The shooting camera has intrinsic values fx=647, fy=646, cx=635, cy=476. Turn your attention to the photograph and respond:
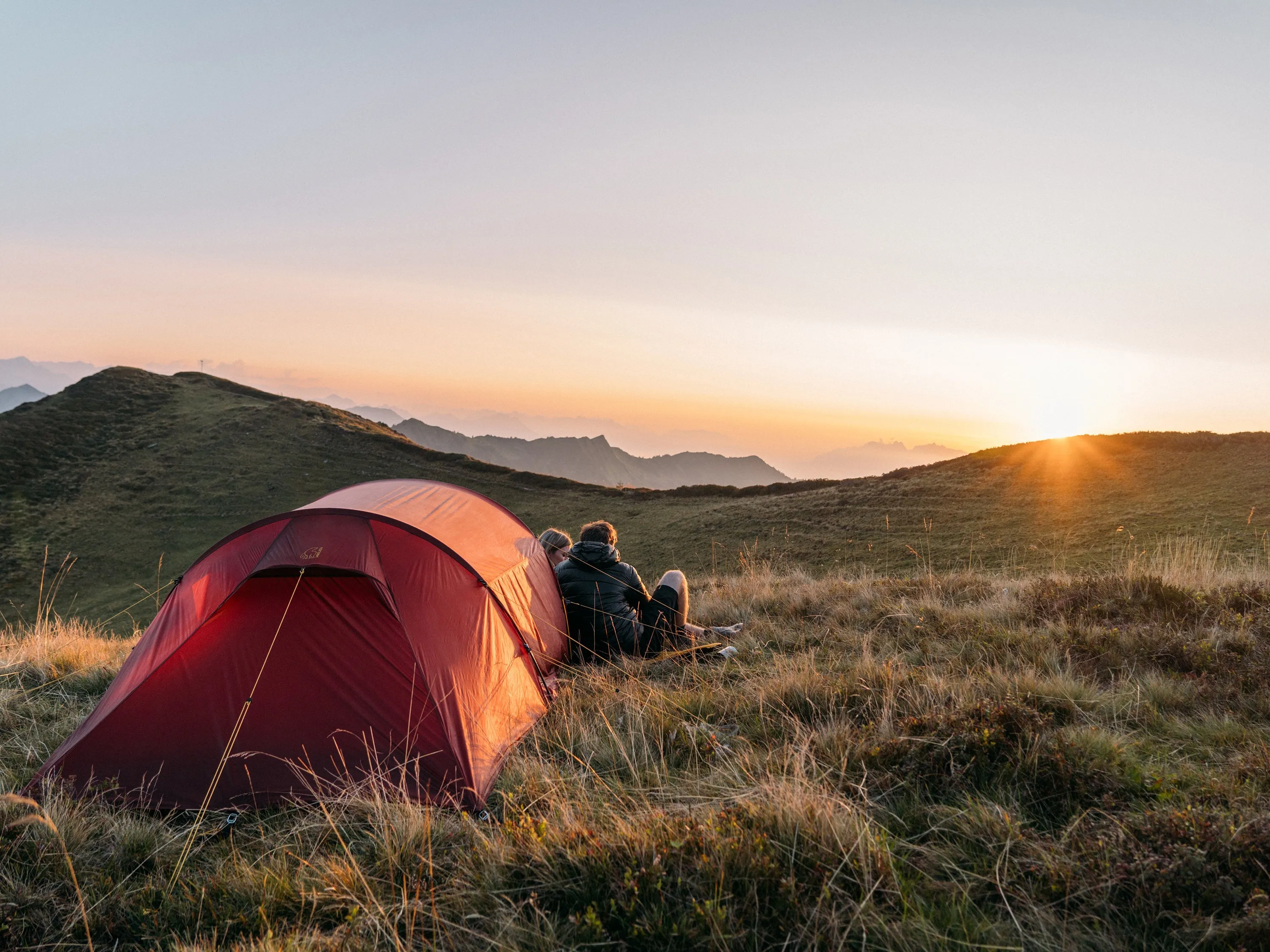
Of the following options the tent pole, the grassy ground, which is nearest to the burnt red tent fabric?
the tent pole

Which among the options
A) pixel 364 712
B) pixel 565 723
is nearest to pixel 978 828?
pixel 565 723

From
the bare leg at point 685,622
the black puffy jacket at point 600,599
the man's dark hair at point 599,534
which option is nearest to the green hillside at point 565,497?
the bare leg at point 685,622

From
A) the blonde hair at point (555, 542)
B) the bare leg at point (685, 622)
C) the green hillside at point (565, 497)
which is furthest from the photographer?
the green hillside at point (565, 497)

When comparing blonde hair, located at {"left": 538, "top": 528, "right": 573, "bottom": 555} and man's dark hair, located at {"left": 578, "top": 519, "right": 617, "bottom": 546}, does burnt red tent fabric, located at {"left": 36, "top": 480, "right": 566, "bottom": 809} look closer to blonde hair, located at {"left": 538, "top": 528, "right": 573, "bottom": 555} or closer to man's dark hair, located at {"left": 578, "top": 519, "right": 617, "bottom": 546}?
man's dark hair, located at {"left": 578, "top": 519, "right": 617, "bottom": 546}

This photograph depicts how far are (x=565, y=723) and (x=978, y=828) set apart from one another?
3.02m

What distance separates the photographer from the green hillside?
72.8ft

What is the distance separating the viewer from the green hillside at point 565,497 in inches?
874

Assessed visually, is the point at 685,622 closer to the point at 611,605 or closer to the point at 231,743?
the point at 611,605

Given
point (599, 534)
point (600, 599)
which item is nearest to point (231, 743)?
point (600, 599)

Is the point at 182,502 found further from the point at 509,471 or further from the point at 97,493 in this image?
the point at 509,471

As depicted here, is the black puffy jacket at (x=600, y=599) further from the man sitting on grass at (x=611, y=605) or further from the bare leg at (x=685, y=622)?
the bare leg at (x=685, y=622)

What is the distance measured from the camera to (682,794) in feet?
11.7

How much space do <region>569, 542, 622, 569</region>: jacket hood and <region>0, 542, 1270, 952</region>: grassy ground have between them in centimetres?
170

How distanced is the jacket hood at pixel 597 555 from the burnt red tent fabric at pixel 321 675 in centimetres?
170
